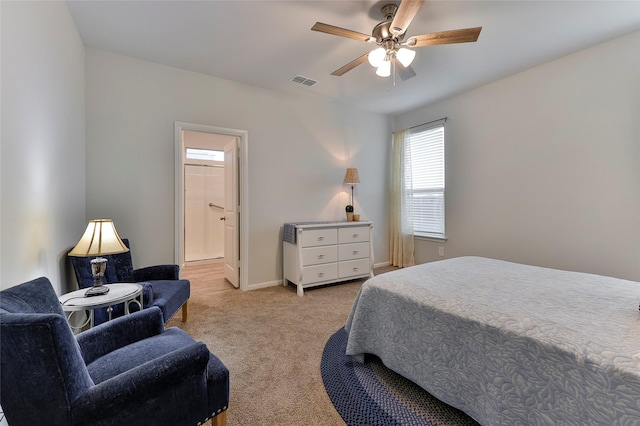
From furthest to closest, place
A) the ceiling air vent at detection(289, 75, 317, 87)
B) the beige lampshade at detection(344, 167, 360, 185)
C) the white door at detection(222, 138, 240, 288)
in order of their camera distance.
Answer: the beige lampshade at detection(344, 167, 360, 185) < the white door at detection(222, 138, 240, 288) < the ceiling air vent at detection(289, 75, 317, 87)

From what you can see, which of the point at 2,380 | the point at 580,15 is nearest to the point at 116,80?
the point at 2,380

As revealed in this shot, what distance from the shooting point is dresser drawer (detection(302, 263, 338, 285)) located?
347cm

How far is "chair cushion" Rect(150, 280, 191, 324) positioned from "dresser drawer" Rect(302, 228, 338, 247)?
1459 millimetres

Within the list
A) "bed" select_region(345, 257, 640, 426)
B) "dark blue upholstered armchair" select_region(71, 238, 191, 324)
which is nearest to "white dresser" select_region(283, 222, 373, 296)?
"dark blue upholstered armchair" select_region(71, 238, 191, 324)

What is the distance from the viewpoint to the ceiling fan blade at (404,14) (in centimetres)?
156

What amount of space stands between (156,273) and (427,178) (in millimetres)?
3875

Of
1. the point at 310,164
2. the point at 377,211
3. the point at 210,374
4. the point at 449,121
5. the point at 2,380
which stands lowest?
the point at 210,374

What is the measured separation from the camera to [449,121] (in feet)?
13.0

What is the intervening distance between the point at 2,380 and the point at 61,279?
1.53 metres

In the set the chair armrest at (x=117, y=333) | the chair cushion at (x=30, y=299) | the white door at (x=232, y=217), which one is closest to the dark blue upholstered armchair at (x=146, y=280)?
the chair armrest at (x=117, y=333)

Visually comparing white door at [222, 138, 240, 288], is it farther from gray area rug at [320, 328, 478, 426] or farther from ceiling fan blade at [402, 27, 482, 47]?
ceiling fan blade at [402, 27, 482, 47]

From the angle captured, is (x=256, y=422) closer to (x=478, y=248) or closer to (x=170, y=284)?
(x=170, y=284)

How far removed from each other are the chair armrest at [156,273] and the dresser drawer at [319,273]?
1465 mm

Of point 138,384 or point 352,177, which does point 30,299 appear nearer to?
point 138,384
